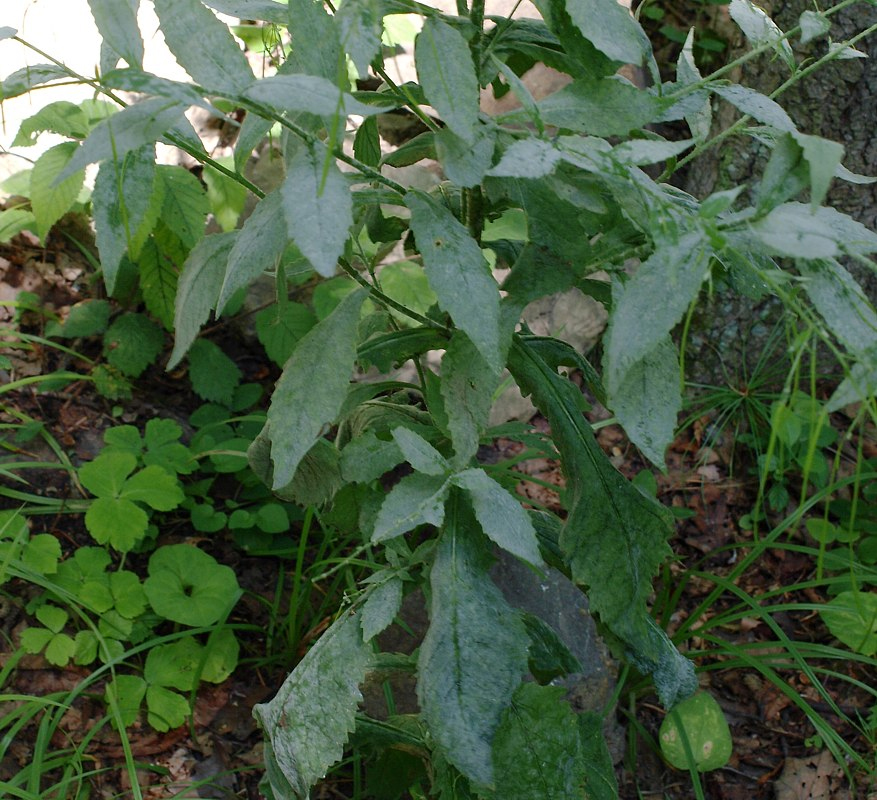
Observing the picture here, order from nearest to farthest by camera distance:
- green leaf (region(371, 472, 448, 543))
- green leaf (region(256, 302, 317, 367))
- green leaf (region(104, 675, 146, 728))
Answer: green leaf (region(371, 472, 448, 543)) < green leaf (region(104, 675, 146, 728)) < green leaf (region(256, 302, 317, 367))

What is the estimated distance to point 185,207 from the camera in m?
2.10

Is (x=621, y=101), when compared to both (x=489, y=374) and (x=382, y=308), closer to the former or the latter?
(x=489, y=374)

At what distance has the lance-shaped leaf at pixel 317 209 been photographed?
798 mm

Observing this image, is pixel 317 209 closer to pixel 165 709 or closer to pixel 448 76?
pixel 448 76

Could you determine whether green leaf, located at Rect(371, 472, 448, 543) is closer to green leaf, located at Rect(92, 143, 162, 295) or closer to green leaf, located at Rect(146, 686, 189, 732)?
green leaf, located at Rect(92, 143, 162, 295)

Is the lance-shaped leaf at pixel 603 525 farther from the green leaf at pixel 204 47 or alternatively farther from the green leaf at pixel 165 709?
the green leaf at pixel 165 709

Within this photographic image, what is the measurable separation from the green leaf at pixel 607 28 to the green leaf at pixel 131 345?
1.75m

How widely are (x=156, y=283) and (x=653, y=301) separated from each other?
1769 mm

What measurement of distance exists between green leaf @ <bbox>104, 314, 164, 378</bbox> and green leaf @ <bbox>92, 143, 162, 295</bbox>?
4.86 ft

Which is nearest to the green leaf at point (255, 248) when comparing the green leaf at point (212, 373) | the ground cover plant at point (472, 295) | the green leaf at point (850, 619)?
the ground cover plant at point (472, 295)

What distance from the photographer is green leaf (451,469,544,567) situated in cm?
100

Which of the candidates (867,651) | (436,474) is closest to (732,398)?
(867,651)

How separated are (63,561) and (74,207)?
1.08 metres

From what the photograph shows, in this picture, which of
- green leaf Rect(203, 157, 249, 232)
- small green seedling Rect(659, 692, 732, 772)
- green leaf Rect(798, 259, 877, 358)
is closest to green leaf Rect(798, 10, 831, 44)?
green leaf Rect(798, 259, 877, 358)
